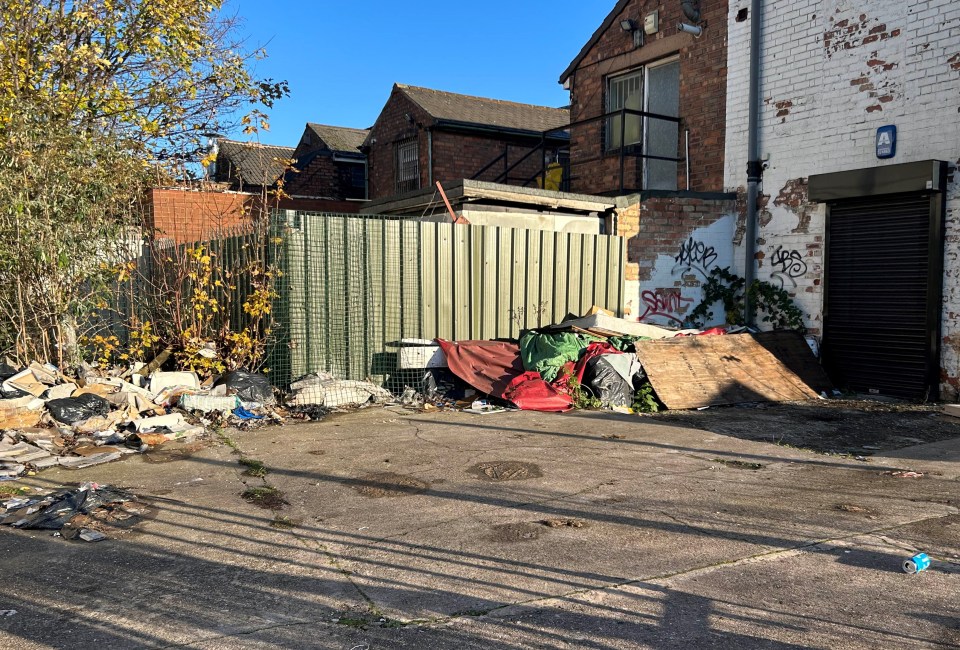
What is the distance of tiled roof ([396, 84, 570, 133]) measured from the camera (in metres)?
20.6

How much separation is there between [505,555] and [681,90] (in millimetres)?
10856

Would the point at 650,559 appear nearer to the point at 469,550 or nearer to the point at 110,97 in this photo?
the point at 469,550

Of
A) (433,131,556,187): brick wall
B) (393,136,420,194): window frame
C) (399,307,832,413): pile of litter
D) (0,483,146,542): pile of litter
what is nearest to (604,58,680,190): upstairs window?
(399,307,832,413): pile of litter

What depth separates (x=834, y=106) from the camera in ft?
33.9

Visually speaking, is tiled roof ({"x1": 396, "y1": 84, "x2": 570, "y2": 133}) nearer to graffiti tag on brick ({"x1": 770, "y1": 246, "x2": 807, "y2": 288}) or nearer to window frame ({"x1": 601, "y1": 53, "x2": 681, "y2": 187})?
window frame ({"x1": 601, "y1": 53, "x2": 681, "y2": 187})

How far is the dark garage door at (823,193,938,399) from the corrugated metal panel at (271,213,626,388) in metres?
3.52

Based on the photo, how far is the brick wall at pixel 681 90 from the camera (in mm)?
12047

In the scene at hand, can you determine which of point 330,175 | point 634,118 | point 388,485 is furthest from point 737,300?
point 330,175

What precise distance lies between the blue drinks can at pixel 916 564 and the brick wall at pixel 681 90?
907 centimetres

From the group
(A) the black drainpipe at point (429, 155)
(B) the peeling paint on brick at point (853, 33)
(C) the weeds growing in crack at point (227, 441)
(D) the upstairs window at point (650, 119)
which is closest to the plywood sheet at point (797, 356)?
(D) the upstairs window at point (650, 119)

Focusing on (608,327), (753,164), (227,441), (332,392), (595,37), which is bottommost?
(227,441)

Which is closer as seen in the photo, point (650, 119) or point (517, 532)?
point (517, 532)

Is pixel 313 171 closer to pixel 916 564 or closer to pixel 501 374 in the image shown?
pixel 501 374

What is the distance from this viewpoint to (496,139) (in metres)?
20.7
